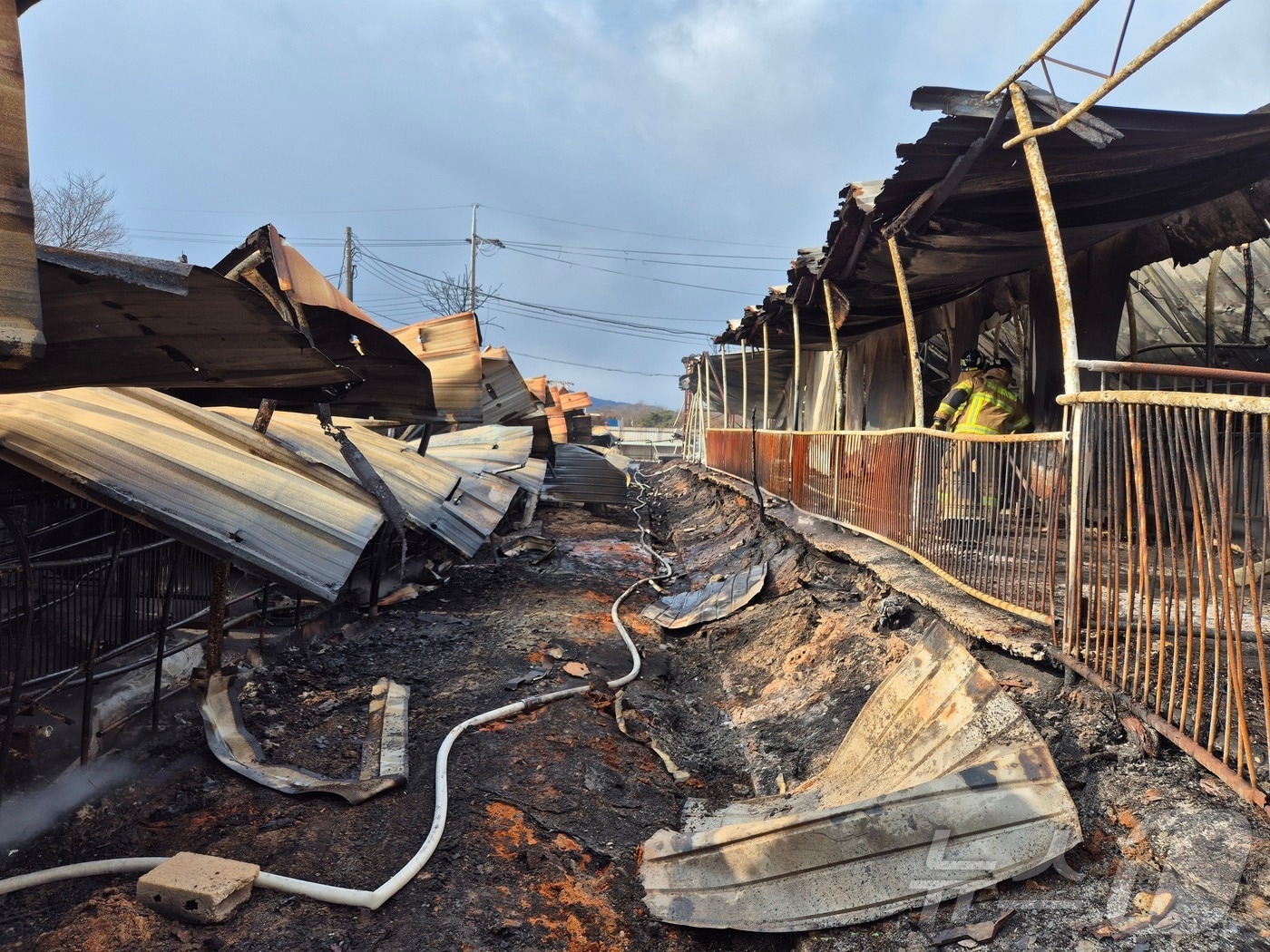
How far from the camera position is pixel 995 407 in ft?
24.5

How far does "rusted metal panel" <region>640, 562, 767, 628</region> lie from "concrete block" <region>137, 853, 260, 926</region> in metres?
5.18

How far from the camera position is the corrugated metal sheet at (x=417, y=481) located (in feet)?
22.7

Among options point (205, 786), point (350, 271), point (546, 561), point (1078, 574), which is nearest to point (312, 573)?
point (205, 786)

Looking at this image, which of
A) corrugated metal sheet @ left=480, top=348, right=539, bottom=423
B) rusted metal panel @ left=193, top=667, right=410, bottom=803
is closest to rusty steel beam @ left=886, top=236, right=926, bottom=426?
corrugated metal sheet @ left=480, top=348, right=539, bottom=423

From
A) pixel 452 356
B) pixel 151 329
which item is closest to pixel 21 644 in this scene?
pixel 151 329

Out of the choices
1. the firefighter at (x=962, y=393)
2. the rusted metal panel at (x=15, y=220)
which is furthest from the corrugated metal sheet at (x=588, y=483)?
the rusted metal panel at (x=15, y=220)

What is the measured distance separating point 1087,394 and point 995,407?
424 cm

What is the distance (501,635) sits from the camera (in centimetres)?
691

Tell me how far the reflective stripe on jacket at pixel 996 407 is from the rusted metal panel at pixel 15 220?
7.31 m

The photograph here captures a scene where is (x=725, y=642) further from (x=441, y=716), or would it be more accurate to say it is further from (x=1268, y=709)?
(x=1268, y=709)

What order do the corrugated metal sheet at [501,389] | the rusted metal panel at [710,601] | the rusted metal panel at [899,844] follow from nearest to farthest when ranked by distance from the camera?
the rusted metal panel at [899,844], the rusted metal panel at [710,601], the corrugated metal sheet at [501,389]

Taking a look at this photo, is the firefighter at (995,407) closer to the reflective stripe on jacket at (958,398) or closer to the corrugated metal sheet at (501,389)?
the reflective stripe on jacket at (958,398)

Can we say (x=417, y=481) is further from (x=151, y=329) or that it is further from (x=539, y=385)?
(x=539, y=385)

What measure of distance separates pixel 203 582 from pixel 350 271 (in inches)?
1200
